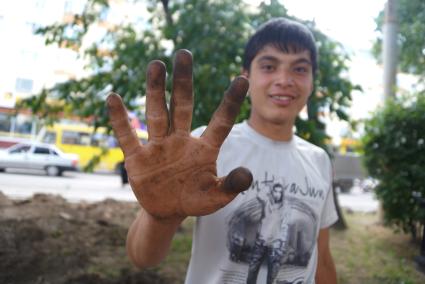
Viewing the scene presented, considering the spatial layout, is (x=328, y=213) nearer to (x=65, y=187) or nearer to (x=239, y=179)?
(x=239, y=179)

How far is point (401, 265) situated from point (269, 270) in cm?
348

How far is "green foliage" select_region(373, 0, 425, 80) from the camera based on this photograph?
5.34m

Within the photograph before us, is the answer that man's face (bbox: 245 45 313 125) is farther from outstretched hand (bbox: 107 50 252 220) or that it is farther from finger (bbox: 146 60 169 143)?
finger (bbox: 146 60 169 143)

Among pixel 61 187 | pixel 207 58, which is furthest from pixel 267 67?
pixel 61 187

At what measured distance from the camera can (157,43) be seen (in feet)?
12.6

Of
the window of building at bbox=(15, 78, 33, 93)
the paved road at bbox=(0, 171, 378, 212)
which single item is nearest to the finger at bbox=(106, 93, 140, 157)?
the window of building at bbox=(15, 78, 33, 93)

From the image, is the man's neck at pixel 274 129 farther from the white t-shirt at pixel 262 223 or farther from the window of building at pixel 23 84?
the window of building at pixel 23 84

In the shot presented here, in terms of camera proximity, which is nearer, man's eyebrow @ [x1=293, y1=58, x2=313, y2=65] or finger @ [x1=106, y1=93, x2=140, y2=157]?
finger @ [x1=106, y1=93, x2=140, y2=157]

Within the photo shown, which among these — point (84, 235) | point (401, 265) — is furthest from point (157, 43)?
point (401, 265)

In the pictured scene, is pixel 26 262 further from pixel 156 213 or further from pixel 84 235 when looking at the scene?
pixel 156 213

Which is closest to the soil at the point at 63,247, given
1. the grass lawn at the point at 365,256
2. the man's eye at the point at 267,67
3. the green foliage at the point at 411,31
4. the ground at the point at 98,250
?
the ground at the point at 98,250

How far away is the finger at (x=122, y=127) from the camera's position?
97 cm

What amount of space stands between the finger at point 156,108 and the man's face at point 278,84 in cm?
56

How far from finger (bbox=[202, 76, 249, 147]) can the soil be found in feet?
8.17
